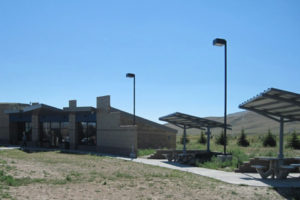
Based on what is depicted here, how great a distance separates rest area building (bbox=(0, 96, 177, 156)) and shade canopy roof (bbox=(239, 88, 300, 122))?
12736 millimetres

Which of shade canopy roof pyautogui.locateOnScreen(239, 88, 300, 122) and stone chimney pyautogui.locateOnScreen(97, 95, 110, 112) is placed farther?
stone chimney pyautogui.locateOnScreen(97, 95, 110, 112)

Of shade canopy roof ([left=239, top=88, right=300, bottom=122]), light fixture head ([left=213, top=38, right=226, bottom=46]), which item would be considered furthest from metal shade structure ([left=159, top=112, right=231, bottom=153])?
shade canopy roof ([left=239, top=88, right=300, bottom=122])

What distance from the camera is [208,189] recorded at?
1178 cm

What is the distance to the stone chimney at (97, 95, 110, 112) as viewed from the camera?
3031 centimetres

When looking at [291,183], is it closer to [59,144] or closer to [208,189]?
[208,189]

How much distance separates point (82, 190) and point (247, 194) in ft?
17.0

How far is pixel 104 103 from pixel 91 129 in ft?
11.3

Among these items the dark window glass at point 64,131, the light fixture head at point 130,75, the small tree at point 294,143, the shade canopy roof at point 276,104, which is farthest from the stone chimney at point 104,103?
the small tree at point 294,143

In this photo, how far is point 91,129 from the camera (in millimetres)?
32625

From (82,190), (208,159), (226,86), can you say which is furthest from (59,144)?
(82,190)

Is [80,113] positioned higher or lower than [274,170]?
higher

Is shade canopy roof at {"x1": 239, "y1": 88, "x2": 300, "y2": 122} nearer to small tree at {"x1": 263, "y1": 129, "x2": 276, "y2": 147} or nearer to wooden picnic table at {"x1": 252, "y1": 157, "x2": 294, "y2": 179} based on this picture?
wooden picnic table at {"x1": 252, "y1": 157, "x2": 294, "y2": 179}

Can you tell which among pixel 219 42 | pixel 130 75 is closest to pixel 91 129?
pixel 130 75

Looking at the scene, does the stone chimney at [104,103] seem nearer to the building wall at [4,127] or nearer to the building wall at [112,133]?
the building wall at [112,133]
